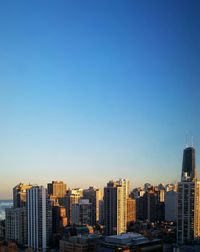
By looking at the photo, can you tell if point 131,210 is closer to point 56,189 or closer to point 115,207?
point 115,207

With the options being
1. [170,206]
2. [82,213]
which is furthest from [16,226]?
[170,206]

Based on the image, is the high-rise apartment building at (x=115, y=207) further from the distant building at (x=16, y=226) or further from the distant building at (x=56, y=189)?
the distant building at (x=56, y=189)

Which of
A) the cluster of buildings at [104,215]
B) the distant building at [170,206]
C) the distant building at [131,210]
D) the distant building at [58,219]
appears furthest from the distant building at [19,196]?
the distant building at [170,206]

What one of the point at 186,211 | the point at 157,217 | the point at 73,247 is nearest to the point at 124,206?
the point at 157,217

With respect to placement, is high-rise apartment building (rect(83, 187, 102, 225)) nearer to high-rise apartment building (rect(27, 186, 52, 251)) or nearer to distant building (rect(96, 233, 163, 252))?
high-rise apartment building (rect(27, 186, 52, 251))

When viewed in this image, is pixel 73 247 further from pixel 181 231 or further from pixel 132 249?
pixel 181 231

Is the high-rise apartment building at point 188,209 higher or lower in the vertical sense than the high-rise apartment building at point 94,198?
higher
